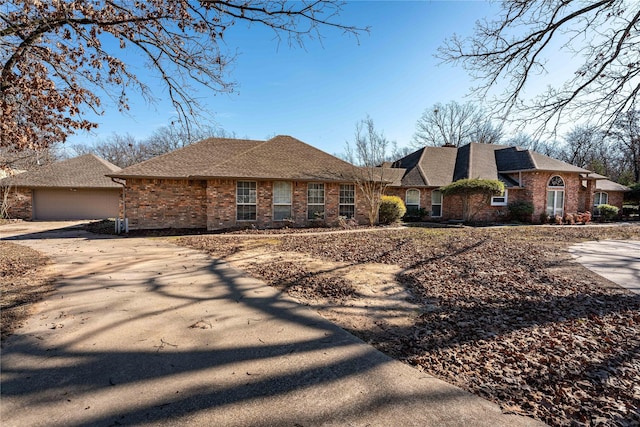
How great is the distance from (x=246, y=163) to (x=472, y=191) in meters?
12.9

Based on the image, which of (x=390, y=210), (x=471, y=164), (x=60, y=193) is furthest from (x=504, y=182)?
(x=60, y=193)

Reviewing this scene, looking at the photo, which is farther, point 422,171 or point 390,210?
point 422,171

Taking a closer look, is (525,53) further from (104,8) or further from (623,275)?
(104,8)

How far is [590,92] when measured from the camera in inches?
258

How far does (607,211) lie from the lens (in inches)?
892

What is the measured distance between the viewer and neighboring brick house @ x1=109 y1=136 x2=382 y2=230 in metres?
13.6

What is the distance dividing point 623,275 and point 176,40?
10.5m

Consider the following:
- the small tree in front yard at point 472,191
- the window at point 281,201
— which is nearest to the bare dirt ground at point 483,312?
the window at point 281,201

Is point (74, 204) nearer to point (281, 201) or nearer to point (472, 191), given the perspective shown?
point (281, 201)

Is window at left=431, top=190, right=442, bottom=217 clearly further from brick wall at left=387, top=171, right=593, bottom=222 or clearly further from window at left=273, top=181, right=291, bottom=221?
window at left=273, top=181, right=291, bottom=221

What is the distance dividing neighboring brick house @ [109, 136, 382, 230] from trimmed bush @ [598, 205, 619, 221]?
64.8 ft

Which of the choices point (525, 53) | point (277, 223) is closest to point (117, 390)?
point (525, 53)

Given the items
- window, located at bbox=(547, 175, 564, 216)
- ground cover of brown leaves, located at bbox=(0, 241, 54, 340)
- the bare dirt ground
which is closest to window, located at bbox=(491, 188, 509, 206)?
window, located at bbox=(547, 175, 564, 216)

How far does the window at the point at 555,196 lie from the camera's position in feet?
66.5
